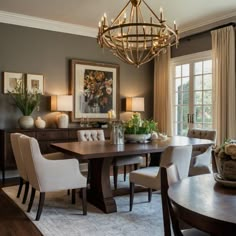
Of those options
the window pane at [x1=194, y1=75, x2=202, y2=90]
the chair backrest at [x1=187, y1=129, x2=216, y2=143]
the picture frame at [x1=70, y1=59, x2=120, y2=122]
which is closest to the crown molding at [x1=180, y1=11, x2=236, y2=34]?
the window pane at [x1=194, y1=75, x2=202, y2=90]

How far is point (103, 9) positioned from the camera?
17.1 feet

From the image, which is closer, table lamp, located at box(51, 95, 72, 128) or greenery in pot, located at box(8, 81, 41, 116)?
greenery in pot, located at box(8, 81, 41, 116)

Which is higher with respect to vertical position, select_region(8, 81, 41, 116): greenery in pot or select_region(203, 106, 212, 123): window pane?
select_region(8, 81, 41, 116): greenery in pot

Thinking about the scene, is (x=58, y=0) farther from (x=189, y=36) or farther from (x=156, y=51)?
(x=189, y=36)

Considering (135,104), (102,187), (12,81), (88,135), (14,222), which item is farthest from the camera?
(135,104)

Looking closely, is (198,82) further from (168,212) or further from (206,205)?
(206,205)

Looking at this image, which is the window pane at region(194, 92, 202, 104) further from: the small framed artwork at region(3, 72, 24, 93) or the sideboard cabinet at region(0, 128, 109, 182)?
the small framed artwork at region(3, 72, 24, 93)

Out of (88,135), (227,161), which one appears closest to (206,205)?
(227,161)

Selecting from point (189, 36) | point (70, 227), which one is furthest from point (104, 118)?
point (70, 227)

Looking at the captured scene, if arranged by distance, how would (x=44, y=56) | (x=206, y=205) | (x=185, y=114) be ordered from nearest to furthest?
(x=206, y=205) < (x=44, y=56) < (x=185, y=114)

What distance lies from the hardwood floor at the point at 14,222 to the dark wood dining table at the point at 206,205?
6.06 feet

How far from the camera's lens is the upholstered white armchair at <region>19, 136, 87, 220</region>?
3262 mm

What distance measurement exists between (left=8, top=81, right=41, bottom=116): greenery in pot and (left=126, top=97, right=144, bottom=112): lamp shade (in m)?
2.17

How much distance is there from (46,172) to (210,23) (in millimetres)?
4488
